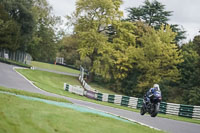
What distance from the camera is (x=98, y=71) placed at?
156 feet

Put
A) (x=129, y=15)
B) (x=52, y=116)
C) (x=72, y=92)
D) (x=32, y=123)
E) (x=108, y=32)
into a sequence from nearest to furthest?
(x=32, y=123) → (x=52, y=116) → (x=72, y=92) → (x=108, y=32) → (x=129, y=15)

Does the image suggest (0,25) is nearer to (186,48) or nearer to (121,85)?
(121,85)

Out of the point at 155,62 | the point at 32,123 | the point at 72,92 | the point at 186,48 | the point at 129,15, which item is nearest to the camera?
the point at 32,123

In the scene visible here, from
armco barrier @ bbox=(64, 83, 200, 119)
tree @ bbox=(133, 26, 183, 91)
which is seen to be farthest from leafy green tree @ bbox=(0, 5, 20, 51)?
tree @ bbox=(133, 26, 183, 91)

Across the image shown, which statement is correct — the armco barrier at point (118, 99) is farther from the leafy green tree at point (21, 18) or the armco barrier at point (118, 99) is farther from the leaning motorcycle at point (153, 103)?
the leafy green tree at point (21, 18)

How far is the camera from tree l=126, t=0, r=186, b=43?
56000mm

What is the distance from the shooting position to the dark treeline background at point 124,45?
138 ft

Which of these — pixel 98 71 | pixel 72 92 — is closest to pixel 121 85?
pixel 98 71

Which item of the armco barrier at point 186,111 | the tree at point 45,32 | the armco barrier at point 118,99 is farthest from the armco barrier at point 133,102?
the tree at point 45,32

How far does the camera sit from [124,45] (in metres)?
49.4

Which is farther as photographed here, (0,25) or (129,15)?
(129,15)

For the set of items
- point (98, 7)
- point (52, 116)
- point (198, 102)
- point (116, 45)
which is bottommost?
point (198, 102)

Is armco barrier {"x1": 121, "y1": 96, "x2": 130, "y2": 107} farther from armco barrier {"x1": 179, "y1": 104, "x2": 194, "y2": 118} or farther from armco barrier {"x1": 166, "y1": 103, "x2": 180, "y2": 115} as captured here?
armco barrier {"x1": 179, "y1": 104, "x2": 194, "y2": 118}

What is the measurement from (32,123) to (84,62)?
52.9m
